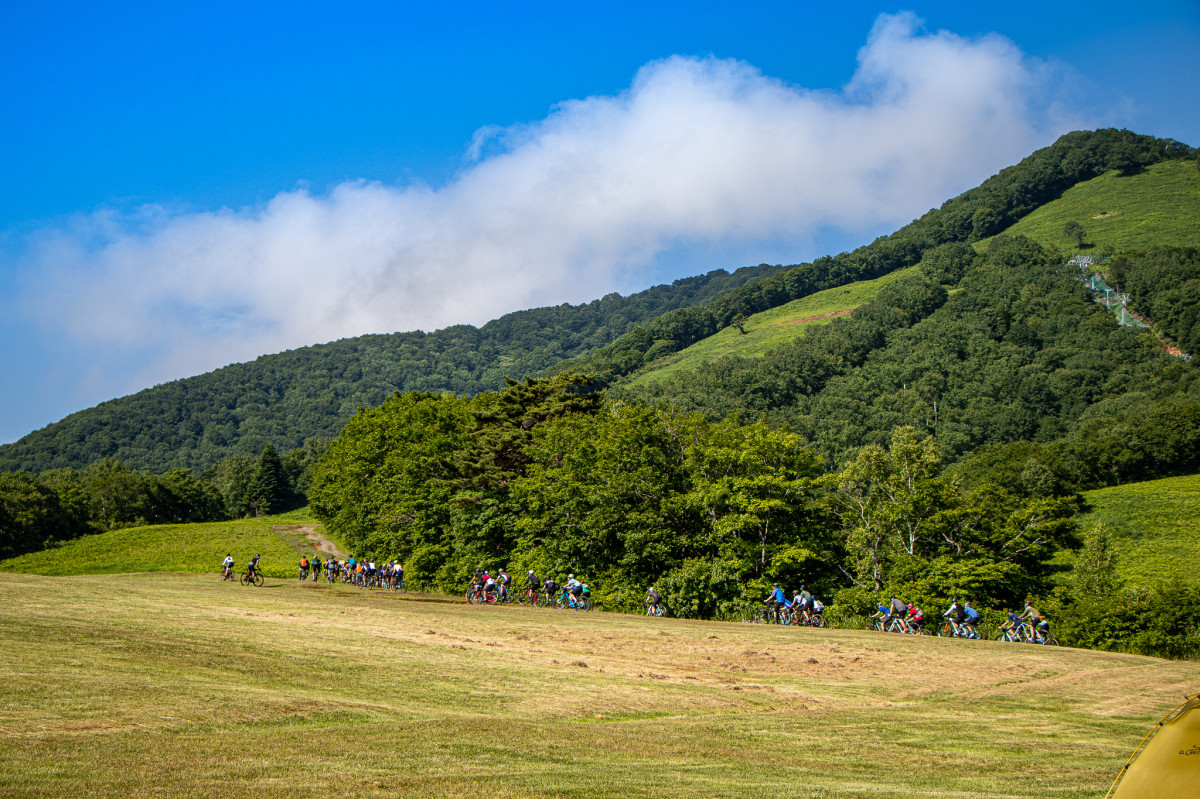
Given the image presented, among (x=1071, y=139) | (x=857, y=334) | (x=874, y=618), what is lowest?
(x=874, y=618)

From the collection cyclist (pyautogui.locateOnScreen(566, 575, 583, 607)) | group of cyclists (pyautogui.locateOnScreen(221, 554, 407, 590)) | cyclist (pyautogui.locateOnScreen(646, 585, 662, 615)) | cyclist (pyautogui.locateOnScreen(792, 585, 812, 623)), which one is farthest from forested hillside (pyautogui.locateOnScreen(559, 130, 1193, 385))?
cyclist (pyautogui.locateOnScreen(792, 585, 812, 623))

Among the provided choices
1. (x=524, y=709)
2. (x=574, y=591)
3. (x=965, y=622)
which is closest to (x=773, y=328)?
(x=574, y=591)

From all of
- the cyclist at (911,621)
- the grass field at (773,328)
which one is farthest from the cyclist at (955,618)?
the grass field at (773,328)

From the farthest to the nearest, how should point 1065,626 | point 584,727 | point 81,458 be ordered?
point 81,458 < point 1065,626 < point 584,727

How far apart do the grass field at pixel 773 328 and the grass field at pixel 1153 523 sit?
75703 millimetres

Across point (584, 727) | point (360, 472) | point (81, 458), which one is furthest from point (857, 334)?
point (81, 458)

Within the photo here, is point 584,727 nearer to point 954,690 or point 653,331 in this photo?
point 954,690

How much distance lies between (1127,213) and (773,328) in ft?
234

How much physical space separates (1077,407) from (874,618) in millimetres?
94402

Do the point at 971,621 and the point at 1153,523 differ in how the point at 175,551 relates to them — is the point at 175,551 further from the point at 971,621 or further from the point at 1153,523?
the point at 1153,523

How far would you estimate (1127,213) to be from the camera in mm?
155750

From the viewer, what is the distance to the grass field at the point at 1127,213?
142 meters

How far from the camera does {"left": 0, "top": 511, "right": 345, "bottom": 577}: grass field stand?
6231 centimetres

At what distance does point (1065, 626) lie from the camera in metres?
30.5
